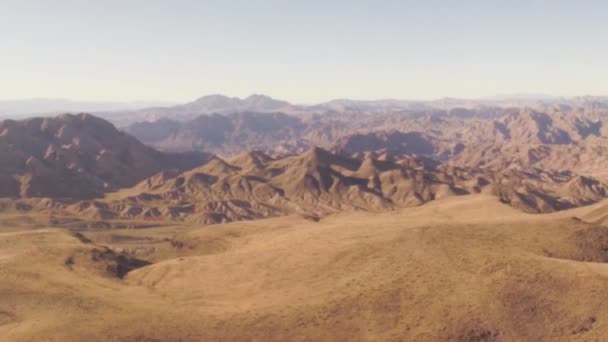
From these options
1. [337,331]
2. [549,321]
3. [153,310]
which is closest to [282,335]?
[337,331]

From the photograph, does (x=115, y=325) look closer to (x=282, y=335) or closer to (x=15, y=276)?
(x=282, y=335)

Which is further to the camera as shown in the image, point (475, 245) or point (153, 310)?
point (475, 245)

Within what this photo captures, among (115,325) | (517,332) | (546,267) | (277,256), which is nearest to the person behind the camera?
(517,332)

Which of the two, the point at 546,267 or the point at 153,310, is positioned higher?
the point at 546,267

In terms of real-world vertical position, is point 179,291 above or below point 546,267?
below

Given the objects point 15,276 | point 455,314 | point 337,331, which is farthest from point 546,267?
point 15,276

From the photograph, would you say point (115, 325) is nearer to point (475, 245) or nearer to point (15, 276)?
point (15, 276)

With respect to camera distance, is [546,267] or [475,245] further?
[475,245]

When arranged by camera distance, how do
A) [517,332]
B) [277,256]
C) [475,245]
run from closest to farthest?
[517,332], [475,245], [277,256]

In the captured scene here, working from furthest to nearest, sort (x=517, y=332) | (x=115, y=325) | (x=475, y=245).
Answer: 1. (x=475, y=245)
2. (x=115, y=325)
3. (x=517, y=332)
